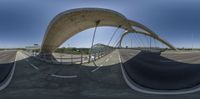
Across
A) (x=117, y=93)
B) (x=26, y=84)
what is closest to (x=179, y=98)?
(x=117, y=93)

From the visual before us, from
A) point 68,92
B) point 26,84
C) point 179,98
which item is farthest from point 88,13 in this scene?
point 179,98

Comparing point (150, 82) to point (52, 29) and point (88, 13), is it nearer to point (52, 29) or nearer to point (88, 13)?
point (88, 13)

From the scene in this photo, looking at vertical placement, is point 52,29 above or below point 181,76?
above

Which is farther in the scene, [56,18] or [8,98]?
[56,18]

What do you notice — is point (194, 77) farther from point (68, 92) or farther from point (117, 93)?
point (68, 92)

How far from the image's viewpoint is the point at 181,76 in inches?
655

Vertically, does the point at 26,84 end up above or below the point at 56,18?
below

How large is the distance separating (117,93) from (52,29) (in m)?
31.2

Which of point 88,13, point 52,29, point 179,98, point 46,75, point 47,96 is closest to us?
point 179,98

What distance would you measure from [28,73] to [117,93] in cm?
942

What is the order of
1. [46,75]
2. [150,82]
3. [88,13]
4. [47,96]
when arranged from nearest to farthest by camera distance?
1. [47,96]
2. [150,82]
3. [46,75]
4. [88,13]

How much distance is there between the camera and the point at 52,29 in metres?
43.2

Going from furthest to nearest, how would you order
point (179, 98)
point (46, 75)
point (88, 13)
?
point (88, 13) < point (46, 75) < point (179, 98)

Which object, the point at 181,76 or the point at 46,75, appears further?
the point at 46,75
